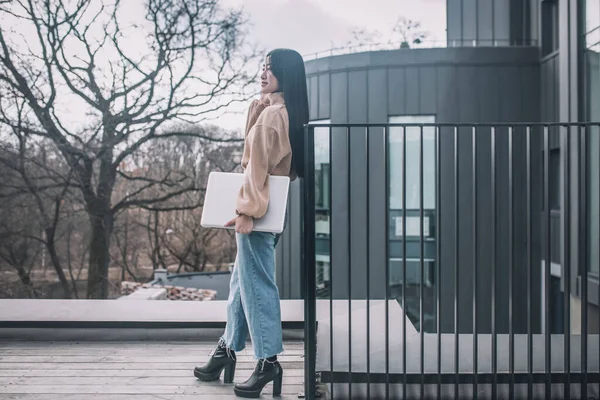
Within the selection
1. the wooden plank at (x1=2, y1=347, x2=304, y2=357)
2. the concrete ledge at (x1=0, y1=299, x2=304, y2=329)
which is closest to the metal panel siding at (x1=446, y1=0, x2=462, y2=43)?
the concrete ledge at (x1=0, y1=299, x2=304, y2=329)

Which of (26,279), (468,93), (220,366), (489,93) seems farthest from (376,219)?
(220,366)

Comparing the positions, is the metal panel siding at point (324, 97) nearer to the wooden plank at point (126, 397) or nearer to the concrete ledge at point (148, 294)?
the concrete ledge at point (148, 294)

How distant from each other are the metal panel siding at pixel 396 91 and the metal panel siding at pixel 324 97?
1039 millimetres

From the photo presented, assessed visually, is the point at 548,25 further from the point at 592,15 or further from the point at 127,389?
the point at 127,389

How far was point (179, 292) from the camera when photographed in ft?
→ 33.9

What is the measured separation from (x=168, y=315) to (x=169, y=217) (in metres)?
7.01

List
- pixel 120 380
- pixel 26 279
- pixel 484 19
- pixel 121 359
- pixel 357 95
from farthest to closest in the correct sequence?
pixel 484 19
pixel 357 95
pixel 26 279
pixel 121 359
pixel 120 380

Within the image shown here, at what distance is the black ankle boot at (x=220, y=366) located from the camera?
217 cm

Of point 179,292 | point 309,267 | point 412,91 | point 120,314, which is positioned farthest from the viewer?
point 179,292

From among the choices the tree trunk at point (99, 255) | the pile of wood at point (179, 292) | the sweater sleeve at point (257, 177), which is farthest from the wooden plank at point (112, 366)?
the pile of wood at point (179, 292)

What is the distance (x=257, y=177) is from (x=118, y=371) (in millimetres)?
1174

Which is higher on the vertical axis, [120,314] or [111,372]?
[120,314]

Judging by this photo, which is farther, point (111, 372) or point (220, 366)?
point (111, 372)

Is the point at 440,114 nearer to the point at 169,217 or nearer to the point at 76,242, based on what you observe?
the point at 169,217
